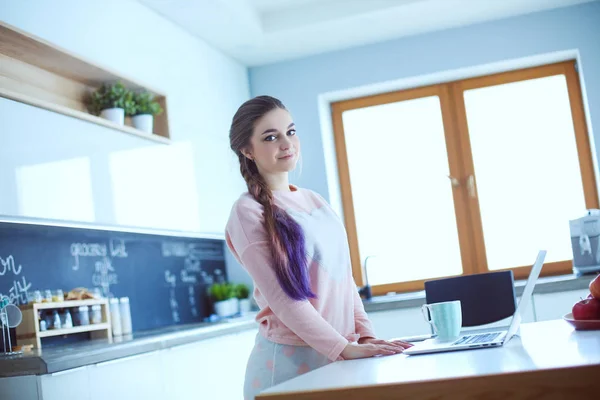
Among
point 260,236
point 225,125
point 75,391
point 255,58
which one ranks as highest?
point 255,58

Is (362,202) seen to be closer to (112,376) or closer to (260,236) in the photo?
(112,376)

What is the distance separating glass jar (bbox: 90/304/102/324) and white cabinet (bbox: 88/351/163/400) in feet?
1.43

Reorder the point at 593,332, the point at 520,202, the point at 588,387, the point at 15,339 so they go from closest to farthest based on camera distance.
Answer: the point at 588,387, the point at 593,332, the point at 15,339, the point at 520,202

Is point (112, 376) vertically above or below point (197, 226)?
below

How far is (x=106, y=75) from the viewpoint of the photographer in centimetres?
325

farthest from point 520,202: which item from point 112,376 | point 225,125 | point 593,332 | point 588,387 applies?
point 588,387

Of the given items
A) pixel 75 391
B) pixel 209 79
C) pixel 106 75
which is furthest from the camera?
pixel 209 79

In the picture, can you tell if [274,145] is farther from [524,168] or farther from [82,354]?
[524,168]

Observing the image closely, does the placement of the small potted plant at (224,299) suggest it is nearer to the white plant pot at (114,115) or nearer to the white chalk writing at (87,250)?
the white chalk writing at (87,250)

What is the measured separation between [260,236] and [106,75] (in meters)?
1.78

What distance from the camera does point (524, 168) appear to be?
4.79m

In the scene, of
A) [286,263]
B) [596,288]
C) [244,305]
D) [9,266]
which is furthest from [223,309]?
[596,288]

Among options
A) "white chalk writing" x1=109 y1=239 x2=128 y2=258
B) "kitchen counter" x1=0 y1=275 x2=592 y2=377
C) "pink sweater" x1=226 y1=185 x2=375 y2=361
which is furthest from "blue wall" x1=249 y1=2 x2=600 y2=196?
"pink sweater" x1=226 y1=185 x2=375 y2=361

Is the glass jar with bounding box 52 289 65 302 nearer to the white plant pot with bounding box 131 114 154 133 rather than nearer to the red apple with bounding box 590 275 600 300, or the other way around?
the white plant pot with bounding box 131 114 154 133
